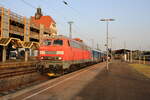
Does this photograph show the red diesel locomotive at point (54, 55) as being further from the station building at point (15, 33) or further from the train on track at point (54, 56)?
the station building at point (15, 33)

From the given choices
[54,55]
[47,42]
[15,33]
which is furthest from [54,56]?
[15,33]

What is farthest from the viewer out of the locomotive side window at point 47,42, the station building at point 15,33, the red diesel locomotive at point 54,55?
the station building at point 15,33

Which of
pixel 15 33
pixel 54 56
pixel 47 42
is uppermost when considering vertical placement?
pixel 15 33

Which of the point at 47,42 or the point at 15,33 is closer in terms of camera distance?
the point at 47,42

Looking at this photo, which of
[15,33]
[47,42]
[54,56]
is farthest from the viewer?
[15,33]

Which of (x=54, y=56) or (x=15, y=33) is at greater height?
(x=15, y=33)

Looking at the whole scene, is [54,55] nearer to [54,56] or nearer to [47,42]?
[54,56]

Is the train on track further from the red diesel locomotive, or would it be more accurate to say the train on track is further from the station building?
the station building

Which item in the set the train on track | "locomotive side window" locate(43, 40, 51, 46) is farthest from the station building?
the train on track

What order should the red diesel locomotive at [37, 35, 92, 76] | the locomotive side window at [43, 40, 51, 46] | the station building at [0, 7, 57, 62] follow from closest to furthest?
the red diesel locomotive at [37, 35, 92, 76]
the locomotive side window at [43, 40, 51, 46]
the station building at [0, 7, 57, 62]

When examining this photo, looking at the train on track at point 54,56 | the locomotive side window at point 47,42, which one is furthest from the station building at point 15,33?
the train on track at point 54,56

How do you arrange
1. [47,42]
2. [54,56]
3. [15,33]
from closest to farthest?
1. [54,56]
2. [47,42]
3. [15,33]

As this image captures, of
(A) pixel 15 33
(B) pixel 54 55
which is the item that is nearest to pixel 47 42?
(B) pixel 54 55

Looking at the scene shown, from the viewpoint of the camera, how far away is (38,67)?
1399cm
